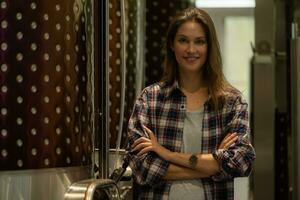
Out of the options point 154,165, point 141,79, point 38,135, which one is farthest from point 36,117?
point 141,79

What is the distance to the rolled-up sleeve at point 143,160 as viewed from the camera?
5.38ft

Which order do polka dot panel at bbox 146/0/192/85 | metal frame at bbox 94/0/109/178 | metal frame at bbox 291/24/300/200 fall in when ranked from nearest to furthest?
metal frame at bbox 94/0/109/178, polka dot panel at bbox 146/0/192/85, metal frame at bbox 291/24/300/200

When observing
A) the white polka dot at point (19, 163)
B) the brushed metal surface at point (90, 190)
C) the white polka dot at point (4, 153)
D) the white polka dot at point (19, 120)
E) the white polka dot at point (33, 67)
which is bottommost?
the brushed metal surface at point (90, 190)

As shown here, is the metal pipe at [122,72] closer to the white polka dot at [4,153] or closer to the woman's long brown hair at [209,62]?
the woman's long brown hair at [209,62]

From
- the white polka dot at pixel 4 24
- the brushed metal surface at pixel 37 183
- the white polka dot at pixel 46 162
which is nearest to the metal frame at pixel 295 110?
the brushed metal surface at pixel 37 183

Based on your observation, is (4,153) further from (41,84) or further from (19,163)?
(41,84)

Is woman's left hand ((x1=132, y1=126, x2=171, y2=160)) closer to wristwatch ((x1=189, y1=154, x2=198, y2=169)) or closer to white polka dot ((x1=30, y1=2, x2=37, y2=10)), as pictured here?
wristwatch ((x1=189, y1=154, x2=198, y2=169))

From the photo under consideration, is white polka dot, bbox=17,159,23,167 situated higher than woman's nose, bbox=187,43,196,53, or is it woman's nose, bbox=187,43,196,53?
woman's nose, bbox=187,43,196,53

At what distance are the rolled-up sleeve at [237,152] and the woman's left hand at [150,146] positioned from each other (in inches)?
5.6

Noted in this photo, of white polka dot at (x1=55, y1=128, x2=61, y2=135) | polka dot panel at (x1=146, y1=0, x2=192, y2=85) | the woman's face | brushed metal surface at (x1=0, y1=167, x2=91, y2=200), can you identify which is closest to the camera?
brushed metal surface at (x1=0, y1=167, x2=91, y2=200)

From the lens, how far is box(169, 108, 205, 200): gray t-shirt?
5.38ft

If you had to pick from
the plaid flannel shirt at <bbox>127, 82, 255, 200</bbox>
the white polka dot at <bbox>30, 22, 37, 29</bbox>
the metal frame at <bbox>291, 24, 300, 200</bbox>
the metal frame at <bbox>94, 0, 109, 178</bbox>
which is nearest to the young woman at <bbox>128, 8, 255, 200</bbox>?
the plaid flannel shirt at <bbox>127, 82, 255, 200</bbox>

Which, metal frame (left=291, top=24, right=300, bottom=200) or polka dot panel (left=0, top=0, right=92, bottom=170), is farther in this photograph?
metal frame (left=291, top=24, right=300, bottom=200)

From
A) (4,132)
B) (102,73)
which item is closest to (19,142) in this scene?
(4,132)
